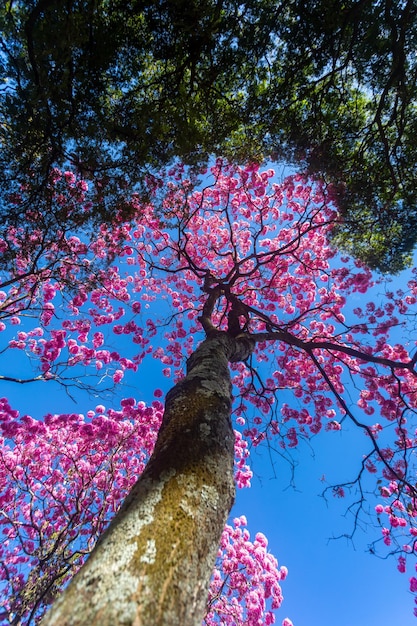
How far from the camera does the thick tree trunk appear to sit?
77cm

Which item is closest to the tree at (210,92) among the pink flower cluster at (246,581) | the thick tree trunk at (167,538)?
the thick tree trunk at (167,538)

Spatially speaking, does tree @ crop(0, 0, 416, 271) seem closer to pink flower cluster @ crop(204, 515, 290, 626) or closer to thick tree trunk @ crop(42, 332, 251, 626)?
thick tree trunk @ crop(42, 332, 251, 626)

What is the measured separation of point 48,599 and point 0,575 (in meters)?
2.11

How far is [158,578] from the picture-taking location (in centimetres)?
88

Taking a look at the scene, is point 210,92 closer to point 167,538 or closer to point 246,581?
point 167,538

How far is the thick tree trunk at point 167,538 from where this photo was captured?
775 mm

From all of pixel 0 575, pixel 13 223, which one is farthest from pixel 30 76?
pixel 0 575

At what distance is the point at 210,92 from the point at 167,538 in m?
4.98

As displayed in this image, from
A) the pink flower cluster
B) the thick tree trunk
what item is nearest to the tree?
the thick tree trunk

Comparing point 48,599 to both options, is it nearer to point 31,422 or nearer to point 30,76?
point 31,422

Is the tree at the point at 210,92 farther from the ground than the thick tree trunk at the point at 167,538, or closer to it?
farther from the ground

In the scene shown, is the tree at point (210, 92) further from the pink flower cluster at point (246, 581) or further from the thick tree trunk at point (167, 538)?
the pink flower cluster at point (246, 581)

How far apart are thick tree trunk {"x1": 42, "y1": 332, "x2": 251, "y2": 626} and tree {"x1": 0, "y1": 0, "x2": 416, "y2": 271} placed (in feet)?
11.5

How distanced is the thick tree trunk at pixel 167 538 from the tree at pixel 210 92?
11.5 ft
